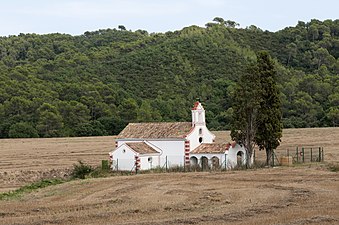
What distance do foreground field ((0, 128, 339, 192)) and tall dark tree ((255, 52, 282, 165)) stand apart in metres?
5.26

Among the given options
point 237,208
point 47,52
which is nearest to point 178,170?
point 237,208

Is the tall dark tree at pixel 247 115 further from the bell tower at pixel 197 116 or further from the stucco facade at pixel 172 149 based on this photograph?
the bell tower at pixel 197 116

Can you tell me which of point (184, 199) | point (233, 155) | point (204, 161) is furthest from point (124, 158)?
point (184, 199)

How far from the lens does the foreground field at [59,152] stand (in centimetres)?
4981

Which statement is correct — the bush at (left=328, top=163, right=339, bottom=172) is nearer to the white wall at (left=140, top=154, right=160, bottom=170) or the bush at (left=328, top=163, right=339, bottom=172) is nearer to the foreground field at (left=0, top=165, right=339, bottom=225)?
the foreground field at (left=0, top=165, right=339, bottom=225)

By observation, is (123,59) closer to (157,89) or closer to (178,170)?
(157,89)

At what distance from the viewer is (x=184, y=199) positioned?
29.3 metres

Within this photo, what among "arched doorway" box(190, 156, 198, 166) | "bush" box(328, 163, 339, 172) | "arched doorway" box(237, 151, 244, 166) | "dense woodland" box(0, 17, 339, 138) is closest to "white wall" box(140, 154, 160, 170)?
"arched doorway" box(190, 156, 198, 166)

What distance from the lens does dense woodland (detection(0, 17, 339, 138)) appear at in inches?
3809

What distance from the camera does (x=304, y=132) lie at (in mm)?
79312

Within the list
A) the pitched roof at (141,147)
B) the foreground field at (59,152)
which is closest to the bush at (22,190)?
the foreground field at (59,152)

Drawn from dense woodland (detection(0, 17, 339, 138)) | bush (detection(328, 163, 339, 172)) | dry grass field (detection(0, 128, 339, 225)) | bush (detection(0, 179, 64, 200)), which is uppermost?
dense woodland (detection(0, 17, 339, 138))

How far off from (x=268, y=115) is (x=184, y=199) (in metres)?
23.4

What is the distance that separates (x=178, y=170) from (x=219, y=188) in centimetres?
1622
